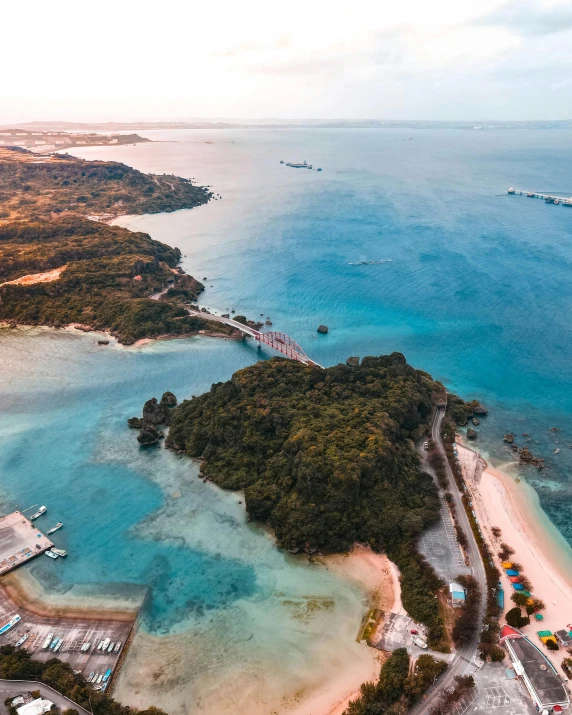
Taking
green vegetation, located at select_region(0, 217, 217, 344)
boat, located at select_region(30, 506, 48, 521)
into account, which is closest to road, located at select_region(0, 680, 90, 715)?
boat, located at select_region(30, 506, 48, 521)

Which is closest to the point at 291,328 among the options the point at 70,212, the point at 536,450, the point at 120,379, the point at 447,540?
the point at 120,379

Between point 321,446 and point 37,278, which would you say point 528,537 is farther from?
point 37,278

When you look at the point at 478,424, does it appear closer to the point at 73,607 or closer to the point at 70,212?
the point at 73,607

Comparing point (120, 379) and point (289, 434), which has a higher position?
point (289, 434)

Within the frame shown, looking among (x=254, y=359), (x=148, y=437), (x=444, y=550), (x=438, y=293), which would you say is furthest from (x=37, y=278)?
(x=444, y=550)

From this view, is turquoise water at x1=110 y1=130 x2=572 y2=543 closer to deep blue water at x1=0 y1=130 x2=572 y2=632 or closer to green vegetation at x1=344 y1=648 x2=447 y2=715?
deep blue water at x1=0 y1=130 x2=572 y2=632

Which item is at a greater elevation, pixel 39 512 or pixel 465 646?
pixel 465 646

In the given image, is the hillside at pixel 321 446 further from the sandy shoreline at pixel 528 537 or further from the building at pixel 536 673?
the building at pixel 536 673
